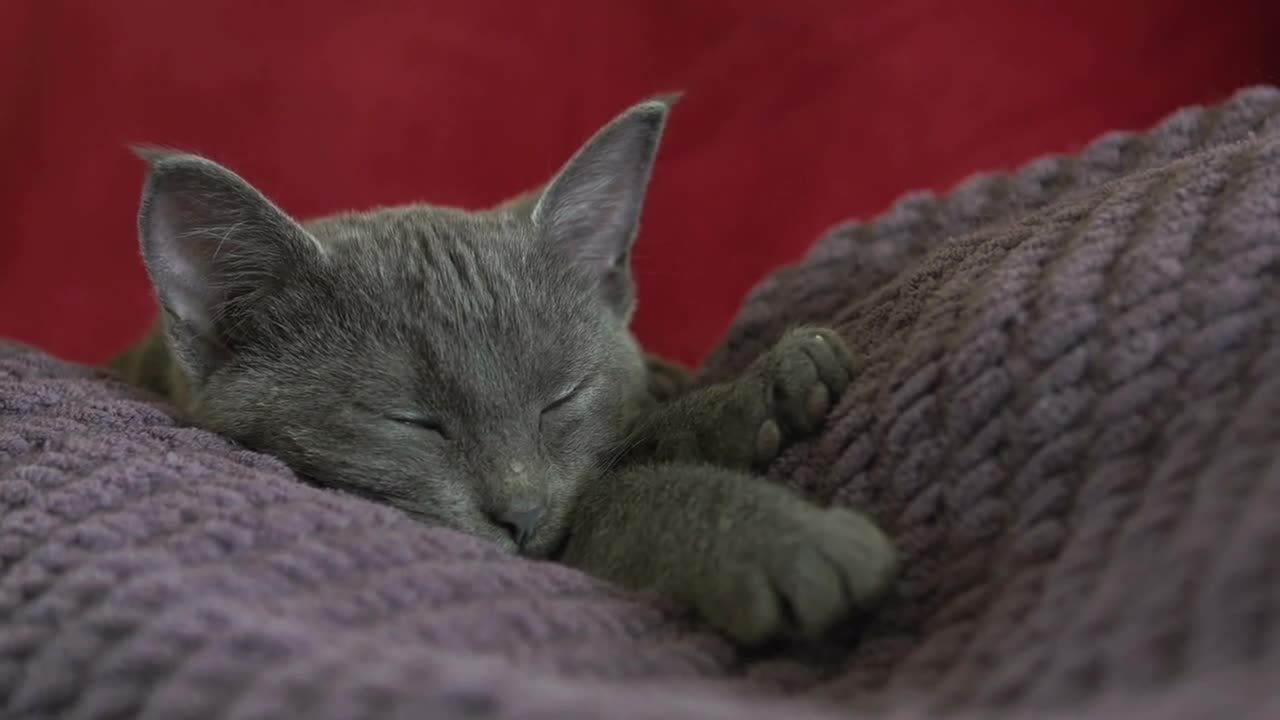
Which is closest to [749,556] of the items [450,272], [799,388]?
[799,388]

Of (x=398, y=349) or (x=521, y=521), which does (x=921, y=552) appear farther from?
(x=398, y=349)

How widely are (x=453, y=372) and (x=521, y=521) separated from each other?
0.16 m

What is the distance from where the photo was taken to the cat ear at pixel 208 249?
1.11 meters

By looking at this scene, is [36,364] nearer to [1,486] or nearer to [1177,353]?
[1,486]

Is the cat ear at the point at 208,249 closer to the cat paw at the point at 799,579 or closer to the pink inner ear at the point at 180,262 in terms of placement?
the pink inner ear at the point at 180,262

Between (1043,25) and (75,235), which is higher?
(1043,25)

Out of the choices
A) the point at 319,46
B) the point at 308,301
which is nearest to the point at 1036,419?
the point at 308,301

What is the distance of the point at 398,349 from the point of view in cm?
113

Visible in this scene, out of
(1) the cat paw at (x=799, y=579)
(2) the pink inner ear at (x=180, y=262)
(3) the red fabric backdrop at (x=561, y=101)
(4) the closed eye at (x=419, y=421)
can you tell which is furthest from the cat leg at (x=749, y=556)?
(3) the red fabric backdrop at (x=561, y=101)

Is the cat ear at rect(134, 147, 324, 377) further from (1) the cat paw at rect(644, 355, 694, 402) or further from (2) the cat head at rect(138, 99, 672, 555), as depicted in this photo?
(1) the cat paw at rect(644, 355, 694, 402)

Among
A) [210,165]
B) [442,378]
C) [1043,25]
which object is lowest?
[442,378]

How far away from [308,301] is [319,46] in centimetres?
80

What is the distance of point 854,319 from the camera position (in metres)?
1.15

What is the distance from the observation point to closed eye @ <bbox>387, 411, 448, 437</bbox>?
43.9 inches
